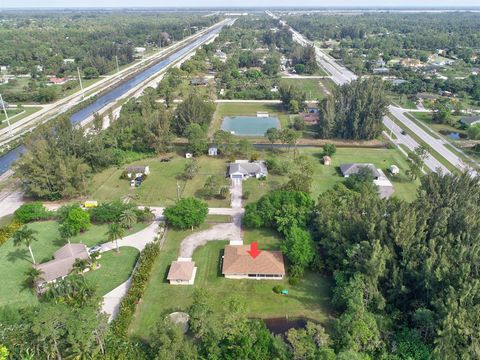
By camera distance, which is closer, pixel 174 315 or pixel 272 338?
pixel 272 338

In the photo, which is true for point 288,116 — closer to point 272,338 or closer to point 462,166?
point 462,166

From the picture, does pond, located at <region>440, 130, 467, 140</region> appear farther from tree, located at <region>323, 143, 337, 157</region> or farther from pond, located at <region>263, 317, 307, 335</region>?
pond, located at <region>263, 317, 307, 335</region>

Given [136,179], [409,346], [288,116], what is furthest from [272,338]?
[288,116]

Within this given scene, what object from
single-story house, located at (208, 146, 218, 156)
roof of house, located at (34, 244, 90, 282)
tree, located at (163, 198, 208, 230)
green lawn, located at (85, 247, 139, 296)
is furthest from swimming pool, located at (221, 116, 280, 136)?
roof of house, located at (34, 244, 90, 282)

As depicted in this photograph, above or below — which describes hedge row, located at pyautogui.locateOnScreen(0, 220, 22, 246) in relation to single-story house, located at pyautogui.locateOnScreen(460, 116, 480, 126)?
below

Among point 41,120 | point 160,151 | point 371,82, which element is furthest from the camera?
point 41,120
